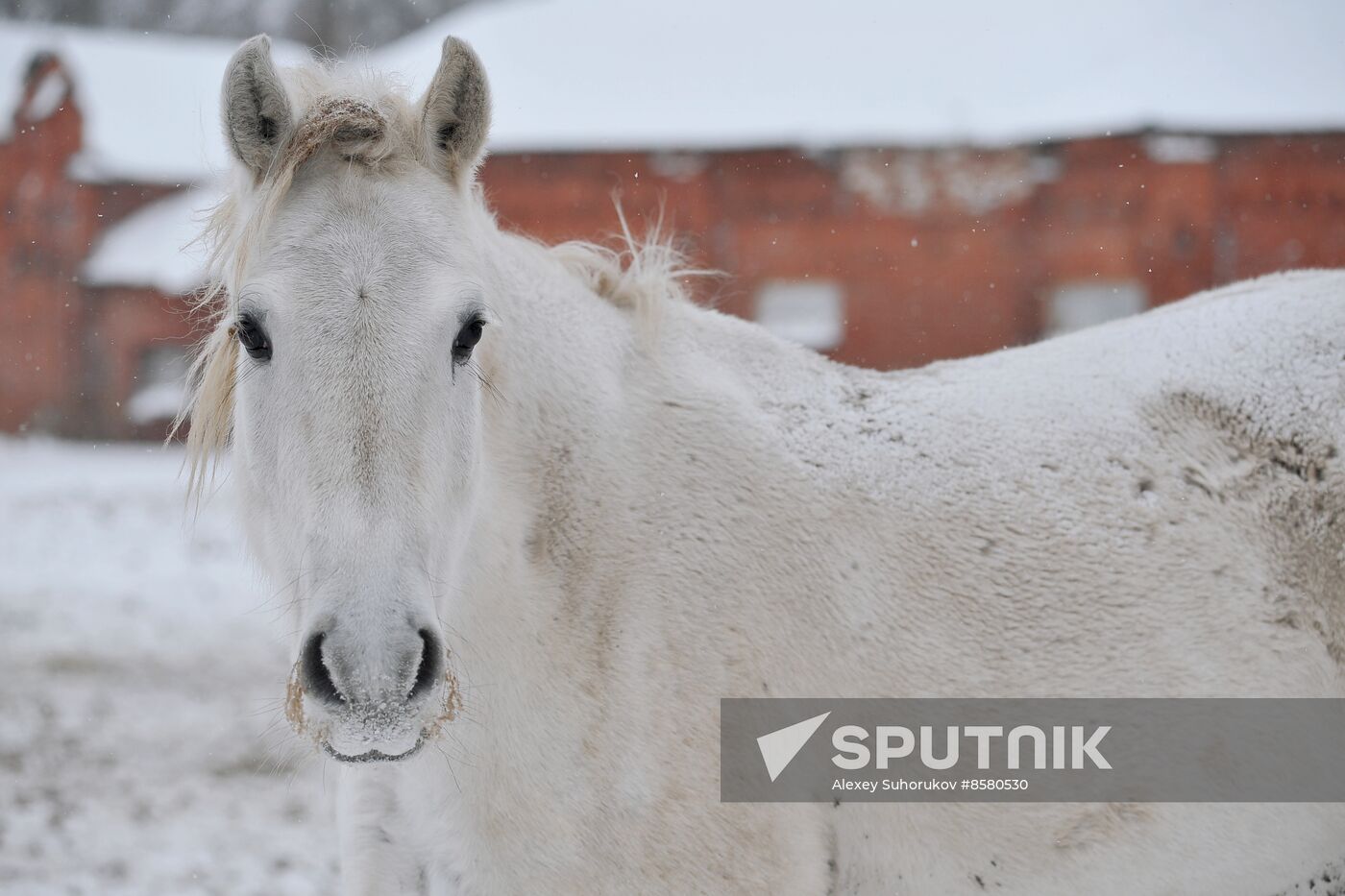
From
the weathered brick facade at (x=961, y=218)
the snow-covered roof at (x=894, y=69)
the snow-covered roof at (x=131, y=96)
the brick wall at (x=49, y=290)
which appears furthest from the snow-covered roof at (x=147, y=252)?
the snow-covered roof at (x=894, y=69)

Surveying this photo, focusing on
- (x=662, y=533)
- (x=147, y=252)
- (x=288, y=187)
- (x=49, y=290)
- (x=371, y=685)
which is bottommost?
(x=371, y=685)

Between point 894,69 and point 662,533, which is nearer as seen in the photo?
point 662,533

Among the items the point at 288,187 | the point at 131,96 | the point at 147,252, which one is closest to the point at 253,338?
the point at 288,187

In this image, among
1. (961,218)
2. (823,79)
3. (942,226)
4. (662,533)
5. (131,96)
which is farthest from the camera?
(131,96)

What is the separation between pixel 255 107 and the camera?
2.42 m

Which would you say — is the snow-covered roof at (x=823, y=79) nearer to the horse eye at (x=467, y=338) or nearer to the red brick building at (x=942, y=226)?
the red brick building at (x=942, y=226)

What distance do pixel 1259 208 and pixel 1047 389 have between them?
19.7 metres

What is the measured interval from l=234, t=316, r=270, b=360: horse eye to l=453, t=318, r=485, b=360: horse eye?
1.24ft

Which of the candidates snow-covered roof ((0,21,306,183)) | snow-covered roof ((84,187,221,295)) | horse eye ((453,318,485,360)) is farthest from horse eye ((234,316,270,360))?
snow-covered roof ((84,187,221,295))

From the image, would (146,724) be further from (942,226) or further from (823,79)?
(823,79)

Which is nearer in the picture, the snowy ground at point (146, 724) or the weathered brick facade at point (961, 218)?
the snowy ground at point (146, 724)

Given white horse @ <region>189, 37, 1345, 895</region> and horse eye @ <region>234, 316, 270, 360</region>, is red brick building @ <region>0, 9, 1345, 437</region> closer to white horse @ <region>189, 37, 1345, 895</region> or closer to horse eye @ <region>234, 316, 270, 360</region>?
white horse @ <region>189, 37, 1345, 895</region>

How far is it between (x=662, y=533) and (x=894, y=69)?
2240 cm

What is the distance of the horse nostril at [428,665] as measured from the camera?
2016 mm
